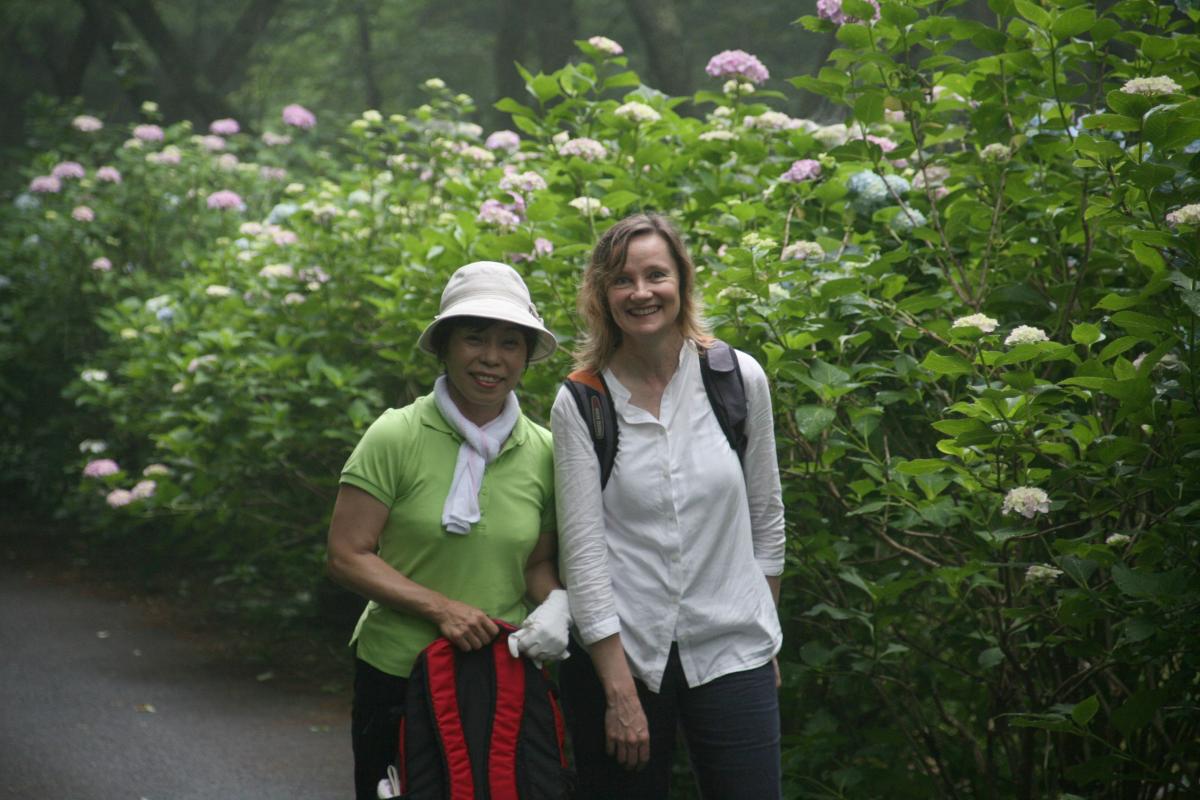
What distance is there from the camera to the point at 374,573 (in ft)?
9.42

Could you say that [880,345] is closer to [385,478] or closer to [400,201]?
[385,478]

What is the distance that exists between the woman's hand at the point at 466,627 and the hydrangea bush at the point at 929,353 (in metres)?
1.08

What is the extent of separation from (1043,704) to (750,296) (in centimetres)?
133

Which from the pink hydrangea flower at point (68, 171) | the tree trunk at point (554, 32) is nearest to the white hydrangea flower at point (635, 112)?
the pink hydrangea flower at point (68, 171)

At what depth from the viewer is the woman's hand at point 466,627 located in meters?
2.80

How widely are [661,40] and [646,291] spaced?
1484cm

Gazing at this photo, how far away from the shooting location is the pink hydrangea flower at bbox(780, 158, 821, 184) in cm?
434

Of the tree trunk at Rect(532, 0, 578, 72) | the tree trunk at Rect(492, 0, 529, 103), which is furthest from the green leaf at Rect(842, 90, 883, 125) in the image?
the tree trunk at Rect(492, 0, 529, 103)

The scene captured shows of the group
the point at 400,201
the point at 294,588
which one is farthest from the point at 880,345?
the point at 294,588

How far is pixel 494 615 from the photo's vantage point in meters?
2.93

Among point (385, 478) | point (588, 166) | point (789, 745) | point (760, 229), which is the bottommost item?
point (789, 745)

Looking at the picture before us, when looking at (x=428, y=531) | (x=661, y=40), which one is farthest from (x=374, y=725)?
(x=661, y=40)

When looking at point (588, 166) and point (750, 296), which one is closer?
point (750, 296)

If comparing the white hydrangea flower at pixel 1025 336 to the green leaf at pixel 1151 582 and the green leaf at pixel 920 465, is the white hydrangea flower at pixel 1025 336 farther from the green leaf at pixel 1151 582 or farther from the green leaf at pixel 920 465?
the green leaf at pixel 1151 582
